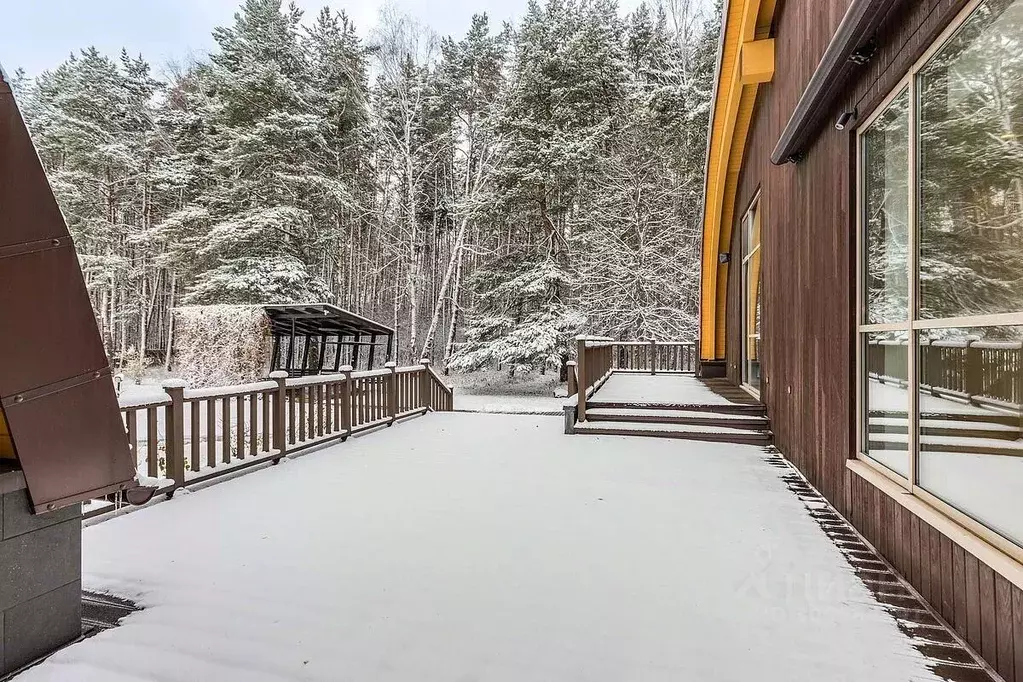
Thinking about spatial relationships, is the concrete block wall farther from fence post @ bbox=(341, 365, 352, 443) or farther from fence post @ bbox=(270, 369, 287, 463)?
fence post @ bbox=(341, 365, 352, 443)

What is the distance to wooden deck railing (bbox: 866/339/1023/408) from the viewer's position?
162 centimetres

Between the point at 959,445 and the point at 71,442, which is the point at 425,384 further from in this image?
the point at 959,445

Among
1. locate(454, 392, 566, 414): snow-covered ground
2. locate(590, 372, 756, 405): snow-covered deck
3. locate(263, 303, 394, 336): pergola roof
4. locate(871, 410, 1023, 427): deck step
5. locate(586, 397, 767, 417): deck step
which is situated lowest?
locate(454, 392, 566, 414): snow-covered ground

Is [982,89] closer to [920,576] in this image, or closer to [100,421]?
[920,576]

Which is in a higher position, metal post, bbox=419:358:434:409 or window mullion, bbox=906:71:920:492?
window mullion, bbox=906:71:920:492

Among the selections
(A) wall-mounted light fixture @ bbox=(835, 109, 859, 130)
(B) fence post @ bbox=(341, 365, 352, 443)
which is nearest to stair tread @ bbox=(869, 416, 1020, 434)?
(A) wall-mounted light fixture @ bbox=(835, 109, 859, 130)

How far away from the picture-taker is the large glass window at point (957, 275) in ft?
5.34

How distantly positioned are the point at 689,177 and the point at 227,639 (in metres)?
14.7

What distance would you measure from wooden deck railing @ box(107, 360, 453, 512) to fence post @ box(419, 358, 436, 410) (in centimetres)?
2

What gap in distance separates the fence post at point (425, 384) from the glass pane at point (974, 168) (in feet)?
21.5

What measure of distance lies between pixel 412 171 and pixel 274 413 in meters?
12.9

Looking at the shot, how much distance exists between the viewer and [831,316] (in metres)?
3.24

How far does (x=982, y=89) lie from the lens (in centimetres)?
176

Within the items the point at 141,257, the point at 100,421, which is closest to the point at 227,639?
the point at 100,421
